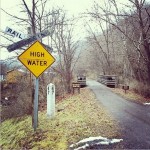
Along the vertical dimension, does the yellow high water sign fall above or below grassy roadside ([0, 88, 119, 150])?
above

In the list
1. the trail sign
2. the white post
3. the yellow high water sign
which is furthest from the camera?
the white post

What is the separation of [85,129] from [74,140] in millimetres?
1081

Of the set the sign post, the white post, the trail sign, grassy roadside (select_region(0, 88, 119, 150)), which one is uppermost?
the trail sign

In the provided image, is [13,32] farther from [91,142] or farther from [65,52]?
[65,52]

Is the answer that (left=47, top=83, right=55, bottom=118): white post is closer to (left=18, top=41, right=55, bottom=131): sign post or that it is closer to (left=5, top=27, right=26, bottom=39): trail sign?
(left=18, top=41, right=55, bottom=131): sign post

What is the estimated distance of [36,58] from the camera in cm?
976

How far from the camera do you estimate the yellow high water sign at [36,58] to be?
959cm

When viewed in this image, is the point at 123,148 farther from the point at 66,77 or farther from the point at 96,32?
the point at 96,32

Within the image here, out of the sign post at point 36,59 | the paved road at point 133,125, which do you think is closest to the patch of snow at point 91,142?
the paved road at point 133,125

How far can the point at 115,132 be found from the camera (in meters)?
8.80

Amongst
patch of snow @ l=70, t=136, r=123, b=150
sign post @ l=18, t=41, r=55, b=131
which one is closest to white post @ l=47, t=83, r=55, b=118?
sign post @ l=18, t=41, r=55, b=131

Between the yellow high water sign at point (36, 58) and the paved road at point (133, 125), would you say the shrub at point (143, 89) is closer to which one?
the paved road at point (133, 125)

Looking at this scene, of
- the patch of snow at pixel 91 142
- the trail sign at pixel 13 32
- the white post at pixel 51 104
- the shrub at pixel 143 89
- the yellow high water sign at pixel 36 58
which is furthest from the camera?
the shrub at pixel 143 89

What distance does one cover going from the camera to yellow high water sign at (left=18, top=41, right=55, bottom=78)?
377 inches
